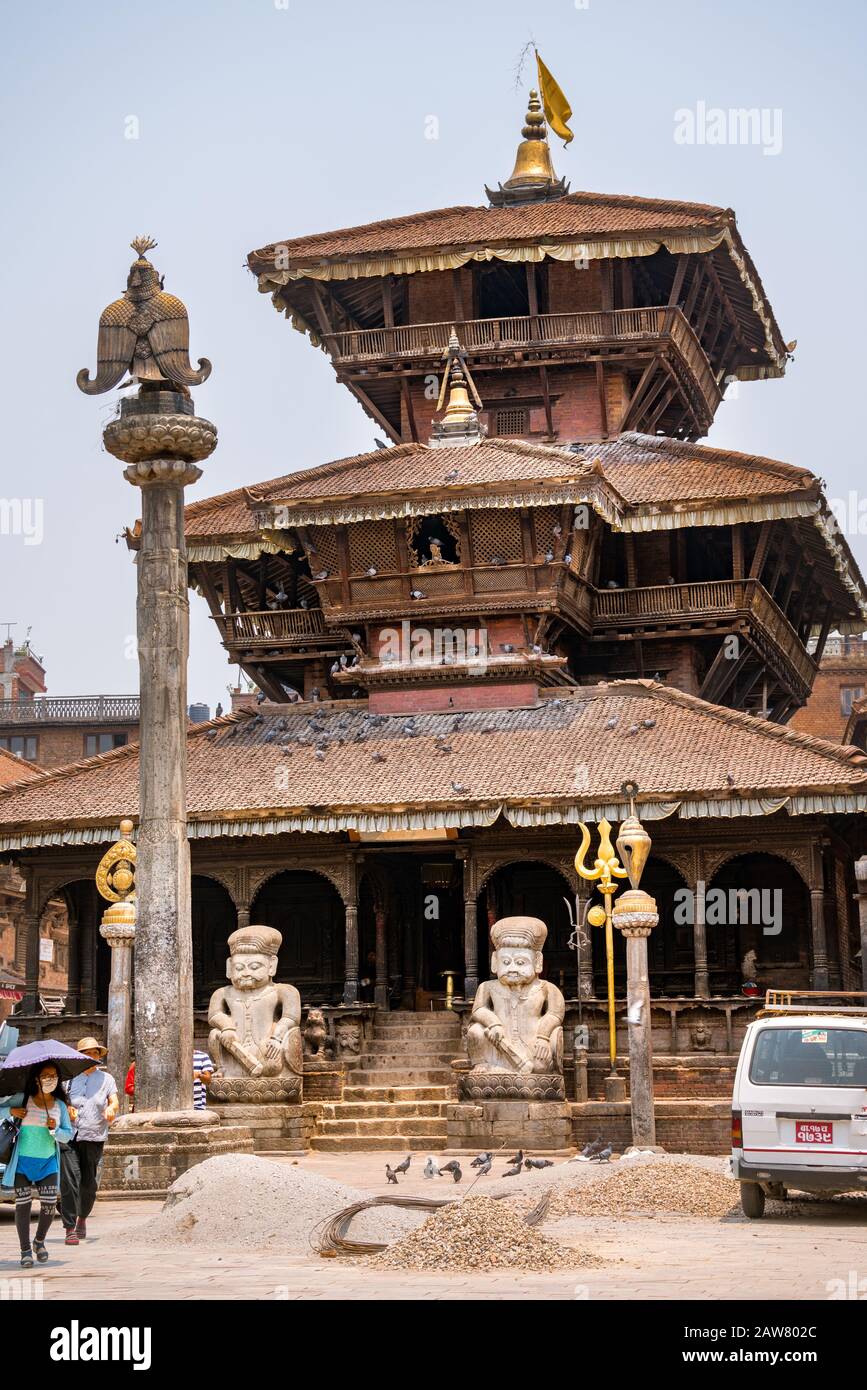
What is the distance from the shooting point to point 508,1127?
90.6 feet

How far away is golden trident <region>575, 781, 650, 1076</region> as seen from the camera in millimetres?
26578

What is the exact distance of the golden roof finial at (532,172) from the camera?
4881 centimetres

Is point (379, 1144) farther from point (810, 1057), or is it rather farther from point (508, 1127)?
point (810, 1057)

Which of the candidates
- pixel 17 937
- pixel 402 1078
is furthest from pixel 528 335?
pixel 17 937

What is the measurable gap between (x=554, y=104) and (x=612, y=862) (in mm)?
27675

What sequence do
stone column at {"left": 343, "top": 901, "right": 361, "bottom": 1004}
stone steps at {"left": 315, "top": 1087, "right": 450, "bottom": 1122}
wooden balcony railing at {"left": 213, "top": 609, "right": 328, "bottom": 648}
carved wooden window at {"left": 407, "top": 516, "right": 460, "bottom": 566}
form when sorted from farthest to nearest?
wooden balcony railing at {"left": 213, "top": 609, "right": 328, "bottom": 648} < carved wooden window at {"left": 407, "top": 516, "right": 460, "bottom": 566} < stone column at {"left": 343, "top": 901, "right": 361, "bottom": 1004} < stone steps at {"left": 315, "top": 1087, "right": 450, "bottom": 1122}

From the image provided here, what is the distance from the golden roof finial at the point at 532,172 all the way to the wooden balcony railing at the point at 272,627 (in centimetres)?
1297

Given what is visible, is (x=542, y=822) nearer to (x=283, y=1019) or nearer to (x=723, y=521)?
(x=283, y=1019)

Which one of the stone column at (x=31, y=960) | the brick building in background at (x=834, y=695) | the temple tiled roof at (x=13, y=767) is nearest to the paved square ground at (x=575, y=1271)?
the stone column at (x=31, y=960)

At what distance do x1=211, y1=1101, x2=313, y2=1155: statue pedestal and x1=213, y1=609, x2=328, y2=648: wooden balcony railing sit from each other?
14.1 meters

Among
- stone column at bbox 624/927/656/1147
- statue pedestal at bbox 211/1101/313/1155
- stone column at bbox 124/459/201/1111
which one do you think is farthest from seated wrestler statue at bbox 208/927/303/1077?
stone column at bbox 124/459/201/1111

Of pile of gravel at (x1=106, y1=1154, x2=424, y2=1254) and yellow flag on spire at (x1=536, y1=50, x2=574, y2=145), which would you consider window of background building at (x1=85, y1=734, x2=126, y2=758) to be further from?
pile of gravel at (x1=106, y1=1154, x2=424, y2=1254)

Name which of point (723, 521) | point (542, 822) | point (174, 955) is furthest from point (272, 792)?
point (174, 955)

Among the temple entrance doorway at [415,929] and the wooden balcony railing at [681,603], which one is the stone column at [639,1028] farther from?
the wooden balcony railing at [681,603]
